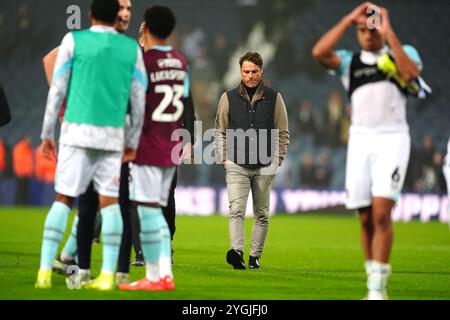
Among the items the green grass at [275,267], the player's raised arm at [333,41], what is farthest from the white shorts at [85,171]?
the player's raised arm at [333,41]

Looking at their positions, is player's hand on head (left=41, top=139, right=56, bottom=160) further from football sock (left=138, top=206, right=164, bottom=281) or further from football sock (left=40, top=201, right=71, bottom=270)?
football sock (left=138, top=206, right=164, bottom=281)

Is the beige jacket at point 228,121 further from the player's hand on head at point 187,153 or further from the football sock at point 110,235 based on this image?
the football sock at point 110,235

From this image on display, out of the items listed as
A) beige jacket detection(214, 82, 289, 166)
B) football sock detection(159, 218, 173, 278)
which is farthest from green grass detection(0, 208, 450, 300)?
beige jacket detection(214, 82, 289, 166)

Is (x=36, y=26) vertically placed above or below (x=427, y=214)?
above

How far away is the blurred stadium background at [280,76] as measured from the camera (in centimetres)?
3014

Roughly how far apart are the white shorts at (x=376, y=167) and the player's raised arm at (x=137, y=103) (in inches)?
68.6

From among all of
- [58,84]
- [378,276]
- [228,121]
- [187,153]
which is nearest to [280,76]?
[228,121]

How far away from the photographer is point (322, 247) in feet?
53.7

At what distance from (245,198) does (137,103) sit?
379 centimetres
